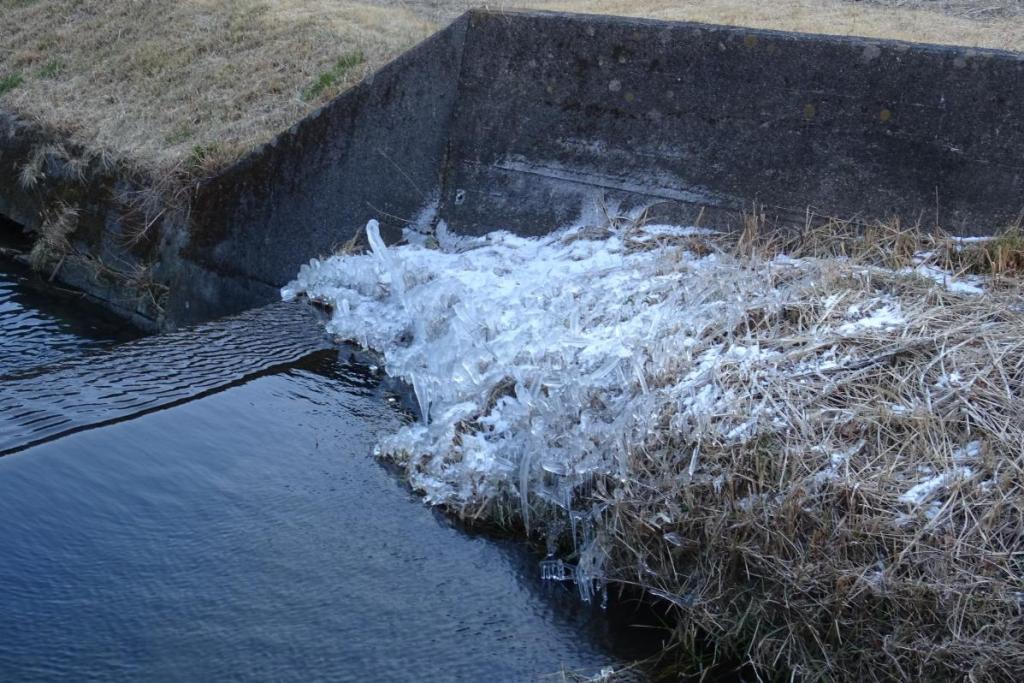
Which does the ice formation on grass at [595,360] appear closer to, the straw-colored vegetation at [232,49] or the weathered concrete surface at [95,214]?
the weathered concrete surface at [95,214]

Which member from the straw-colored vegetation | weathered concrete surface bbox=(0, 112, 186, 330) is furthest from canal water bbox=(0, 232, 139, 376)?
the straw-colored vegetation

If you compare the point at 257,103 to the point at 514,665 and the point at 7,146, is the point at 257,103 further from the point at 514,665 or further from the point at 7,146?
the point at 514,665

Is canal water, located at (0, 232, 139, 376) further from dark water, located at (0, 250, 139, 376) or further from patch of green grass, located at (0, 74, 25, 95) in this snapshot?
patch of green grass, located at (0, 74, 25, 95)

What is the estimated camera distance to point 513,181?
5.97 metres

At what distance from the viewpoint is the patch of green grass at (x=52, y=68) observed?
902cm

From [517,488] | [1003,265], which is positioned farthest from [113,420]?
[1003,265]

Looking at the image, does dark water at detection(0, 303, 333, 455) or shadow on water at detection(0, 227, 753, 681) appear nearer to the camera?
shadow on water at detection(0, 227, 753, 681)

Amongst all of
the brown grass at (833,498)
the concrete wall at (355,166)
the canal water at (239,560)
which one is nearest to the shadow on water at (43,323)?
the concrete wall at (355,166)

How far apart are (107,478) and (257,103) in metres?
4.39

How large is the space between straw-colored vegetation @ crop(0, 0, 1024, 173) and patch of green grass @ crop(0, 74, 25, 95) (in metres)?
0.01

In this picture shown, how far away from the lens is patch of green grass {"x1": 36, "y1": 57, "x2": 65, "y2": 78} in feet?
29.6

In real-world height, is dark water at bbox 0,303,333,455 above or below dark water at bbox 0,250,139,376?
above

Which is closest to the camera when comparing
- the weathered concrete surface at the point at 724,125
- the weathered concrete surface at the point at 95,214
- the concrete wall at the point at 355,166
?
the weathered concrete surface at the point at 724,125

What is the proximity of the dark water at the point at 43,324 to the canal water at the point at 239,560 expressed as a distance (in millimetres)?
2130
